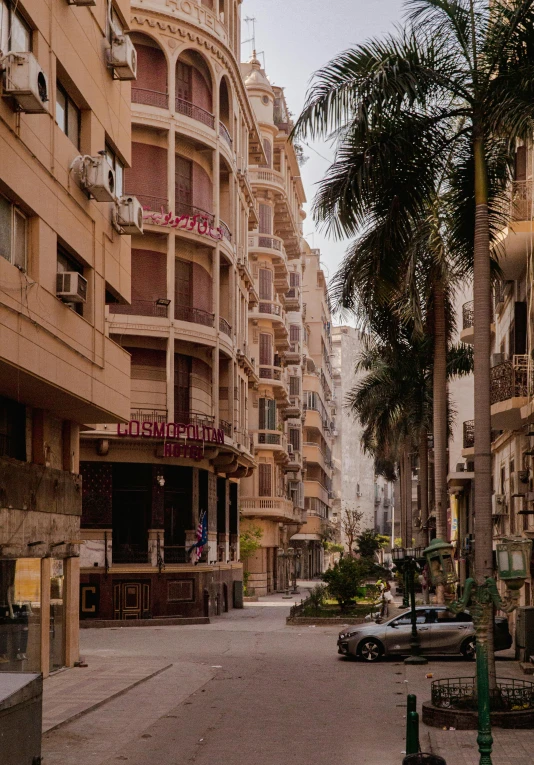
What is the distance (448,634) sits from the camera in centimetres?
2503

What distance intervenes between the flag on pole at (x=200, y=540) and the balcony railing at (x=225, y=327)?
23.6 feet

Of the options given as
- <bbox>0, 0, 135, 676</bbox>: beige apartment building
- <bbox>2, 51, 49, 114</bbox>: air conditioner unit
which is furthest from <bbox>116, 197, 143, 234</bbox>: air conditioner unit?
<bbox>2, 51, 49, 114</bbox>: air conditioner unit

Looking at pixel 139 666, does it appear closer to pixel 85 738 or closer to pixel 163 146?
pixel 85 738

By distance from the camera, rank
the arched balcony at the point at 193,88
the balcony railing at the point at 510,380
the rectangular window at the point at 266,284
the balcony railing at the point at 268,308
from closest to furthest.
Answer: the balcony railing at the point at 510,380, the arched balcony at the point at 193,88, the balcony railing at the point at 268,308, the rectangular window at the point at 266,284

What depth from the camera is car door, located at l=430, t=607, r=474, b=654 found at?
24969 millimetres

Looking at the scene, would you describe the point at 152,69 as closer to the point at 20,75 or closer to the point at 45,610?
the point at 45,610

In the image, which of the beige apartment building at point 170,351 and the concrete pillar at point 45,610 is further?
the beige apartment building at point 170,351

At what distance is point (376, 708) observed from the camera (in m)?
17.6

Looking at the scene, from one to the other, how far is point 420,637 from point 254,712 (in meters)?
8.73

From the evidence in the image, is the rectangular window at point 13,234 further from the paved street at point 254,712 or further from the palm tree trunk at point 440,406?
the palm tree trunk at point 440,406

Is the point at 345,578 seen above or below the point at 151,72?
below

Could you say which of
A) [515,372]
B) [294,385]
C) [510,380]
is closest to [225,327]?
[510,380]

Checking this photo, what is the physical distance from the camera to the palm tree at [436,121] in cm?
1623

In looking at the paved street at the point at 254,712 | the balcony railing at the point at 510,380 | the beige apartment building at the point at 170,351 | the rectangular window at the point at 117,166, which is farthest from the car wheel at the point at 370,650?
the beige apartment building at the point at 170,351
